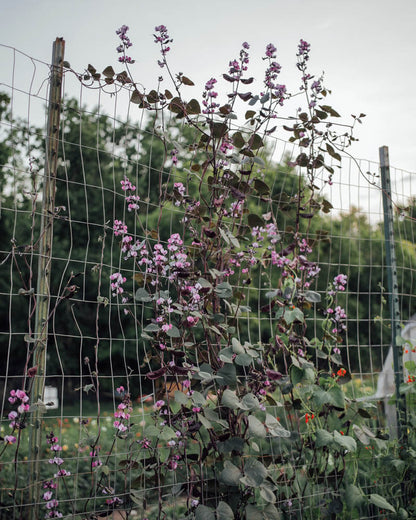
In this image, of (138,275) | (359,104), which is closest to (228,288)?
(138,275)

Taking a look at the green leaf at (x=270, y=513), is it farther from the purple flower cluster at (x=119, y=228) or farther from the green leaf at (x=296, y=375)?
the purple flower cluster at (x=119, y=228)

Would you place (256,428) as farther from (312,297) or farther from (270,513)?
(312,297)

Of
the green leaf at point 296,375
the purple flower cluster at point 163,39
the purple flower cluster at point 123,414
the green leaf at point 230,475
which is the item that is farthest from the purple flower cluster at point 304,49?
the green leaf at point 230,475

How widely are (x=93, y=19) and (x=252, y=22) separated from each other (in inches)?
35.8

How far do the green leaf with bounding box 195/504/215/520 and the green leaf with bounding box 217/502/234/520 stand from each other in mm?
24

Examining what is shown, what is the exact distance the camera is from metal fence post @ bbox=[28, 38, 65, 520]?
1.79 metres

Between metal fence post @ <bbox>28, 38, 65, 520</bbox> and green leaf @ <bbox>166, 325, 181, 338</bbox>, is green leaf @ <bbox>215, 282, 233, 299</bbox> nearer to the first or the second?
green leaf @ <bbox>166, 325, 181, 338</bbox>

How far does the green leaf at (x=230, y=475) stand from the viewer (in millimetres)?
1824

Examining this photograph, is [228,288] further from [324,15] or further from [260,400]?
[324,15]

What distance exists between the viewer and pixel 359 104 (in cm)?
283

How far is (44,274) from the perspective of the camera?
1876 millimetres

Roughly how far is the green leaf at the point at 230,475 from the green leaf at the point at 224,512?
68mm

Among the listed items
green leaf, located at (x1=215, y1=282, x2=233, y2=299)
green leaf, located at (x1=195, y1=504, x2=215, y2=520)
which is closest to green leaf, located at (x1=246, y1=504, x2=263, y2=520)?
green leaf, located at (x1=195, y1=504, x2=215, y2=520)

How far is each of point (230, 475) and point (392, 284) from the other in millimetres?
1644
